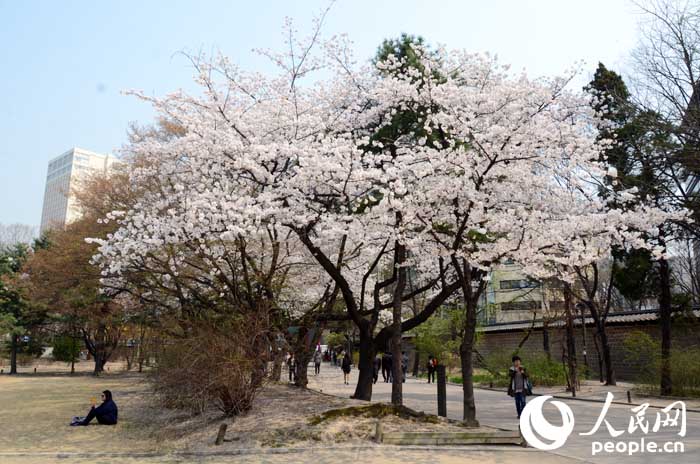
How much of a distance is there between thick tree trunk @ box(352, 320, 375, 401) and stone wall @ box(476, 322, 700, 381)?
1215 centimetres

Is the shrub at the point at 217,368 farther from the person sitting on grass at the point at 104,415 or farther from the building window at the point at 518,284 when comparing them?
the building window at the point at 518,284

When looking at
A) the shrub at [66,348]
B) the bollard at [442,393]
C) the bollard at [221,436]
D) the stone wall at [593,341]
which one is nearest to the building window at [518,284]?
the stone wall at [593,341]

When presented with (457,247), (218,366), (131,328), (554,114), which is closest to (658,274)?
(554,114)

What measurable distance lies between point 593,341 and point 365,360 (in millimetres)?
18139

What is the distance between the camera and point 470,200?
35.7ft

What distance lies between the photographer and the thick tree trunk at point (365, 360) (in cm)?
1423

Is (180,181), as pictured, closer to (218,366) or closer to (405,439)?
(218,366)

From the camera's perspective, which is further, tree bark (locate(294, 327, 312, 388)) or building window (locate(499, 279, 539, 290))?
building window (locate(499, 279, 539, 290))

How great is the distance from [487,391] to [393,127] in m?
13.6

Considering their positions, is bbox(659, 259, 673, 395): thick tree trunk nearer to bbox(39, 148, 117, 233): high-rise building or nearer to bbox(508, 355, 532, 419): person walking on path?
bbox(508, 355, 532, 419): person walking on path

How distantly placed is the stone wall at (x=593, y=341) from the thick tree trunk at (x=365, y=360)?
39.9 ft

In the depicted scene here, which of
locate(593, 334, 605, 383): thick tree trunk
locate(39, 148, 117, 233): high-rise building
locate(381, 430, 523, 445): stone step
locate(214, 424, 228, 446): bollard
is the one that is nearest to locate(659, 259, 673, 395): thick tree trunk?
locate(593, 334, 605, 383): thick tree trunk

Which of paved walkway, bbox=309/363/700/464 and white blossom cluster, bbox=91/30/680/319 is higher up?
white blossom cluster, bbox=91/30/680/319

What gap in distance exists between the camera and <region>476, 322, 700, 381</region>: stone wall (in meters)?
21.3
